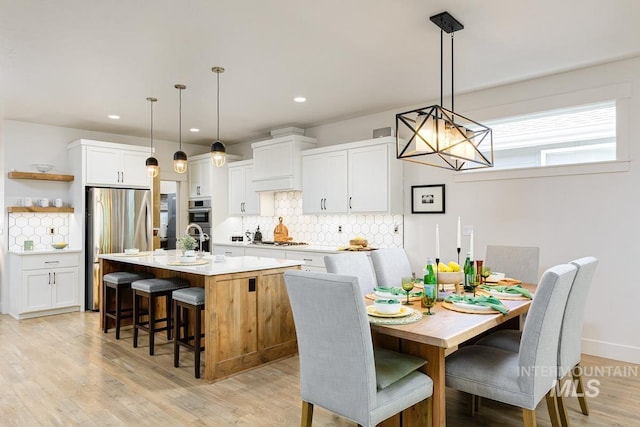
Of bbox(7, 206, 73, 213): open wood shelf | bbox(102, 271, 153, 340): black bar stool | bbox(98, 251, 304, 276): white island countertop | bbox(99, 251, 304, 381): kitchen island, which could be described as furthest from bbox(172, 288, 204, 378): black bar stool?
bbox(7, 206, 73, 213): open wood shelf

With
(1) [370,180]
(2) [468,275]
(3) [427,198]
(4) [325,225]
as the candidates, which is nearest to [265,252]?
(4) [325,225]

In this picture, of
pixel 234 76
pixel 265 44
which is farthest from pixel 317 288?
pixel 234 76

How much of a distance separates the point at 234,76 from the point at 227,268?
1.80m

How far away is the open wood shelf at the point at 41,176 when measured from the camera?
5363 millimetres

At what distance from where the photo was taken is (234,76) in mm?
3852

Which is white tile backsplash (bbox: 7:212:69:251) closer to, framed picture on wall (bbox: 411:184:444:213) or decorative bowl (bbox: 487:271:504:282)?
framed picture on wall (bbox: 411:184:444:213)

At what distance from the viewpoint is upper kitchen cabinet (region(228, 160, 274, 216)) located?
20.9 feet

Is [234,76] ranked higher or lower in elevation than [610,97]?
higher

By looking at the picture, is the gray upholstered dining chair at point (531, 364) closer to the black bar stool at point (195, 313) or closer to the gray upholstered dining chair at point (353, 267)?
the gray upholstered dining chair at point (353, 267)

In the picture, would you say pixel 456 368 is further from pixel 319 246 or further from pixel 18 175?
pixel 18 175

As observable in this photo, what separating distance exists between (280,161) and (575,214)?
11.9ft

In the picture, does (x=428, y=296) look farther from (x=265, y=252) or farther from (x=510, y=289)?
(x=265, y=252)

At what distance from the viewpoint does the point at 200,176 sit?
22.8ft

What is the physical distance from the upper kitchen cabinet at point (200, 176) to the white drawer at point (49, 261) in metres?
2.09
